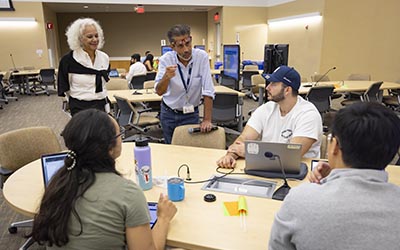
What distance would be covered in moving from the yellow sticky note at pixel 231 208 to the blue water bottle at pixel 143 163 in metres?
0.43

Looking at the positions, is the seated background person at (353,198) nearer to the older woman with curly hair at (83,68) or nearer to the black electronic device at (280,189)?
the black electronic device at (280,189)

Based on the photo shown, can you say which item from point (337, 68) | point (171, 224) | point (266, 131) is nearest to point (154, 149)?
point (266, 131)

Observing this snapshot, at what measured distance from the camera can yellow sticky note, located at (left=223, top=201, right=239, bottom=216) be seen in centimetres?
149

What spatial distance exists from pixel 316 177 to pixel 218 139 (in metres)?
1.09

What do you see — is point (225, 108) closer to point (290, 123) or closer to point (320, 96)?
point (320, 96)

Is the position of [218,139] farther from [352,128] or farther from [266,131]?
[352,128]

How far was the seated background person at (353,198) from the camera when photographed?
868 millimetres

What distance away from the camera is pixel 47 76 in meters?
9.30

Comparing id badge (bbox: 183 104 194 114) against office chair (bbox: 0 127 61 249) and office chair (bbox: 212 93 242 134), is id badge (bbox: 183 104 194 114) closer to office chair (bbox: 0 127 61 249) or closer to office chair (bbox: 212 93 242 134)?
office chair (bbox: 0 127 61 249)

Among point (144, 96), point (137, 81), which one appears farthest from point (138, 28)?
point (144, 96)

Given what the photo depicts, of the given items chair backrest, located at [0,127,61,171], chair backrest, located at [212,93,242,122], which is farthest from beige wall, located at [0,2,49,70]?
chair backrest, located at [0,127,61,171]

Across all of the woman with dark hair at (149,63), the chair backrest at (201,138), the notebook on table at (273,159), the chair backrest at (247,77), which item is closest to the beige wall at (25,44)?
the woman with dark hair at (149,63)

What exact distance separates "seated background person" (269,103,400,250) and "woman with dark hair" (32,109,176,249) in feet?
1.59

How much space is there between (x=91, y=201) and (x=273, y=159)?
1.02 meters
